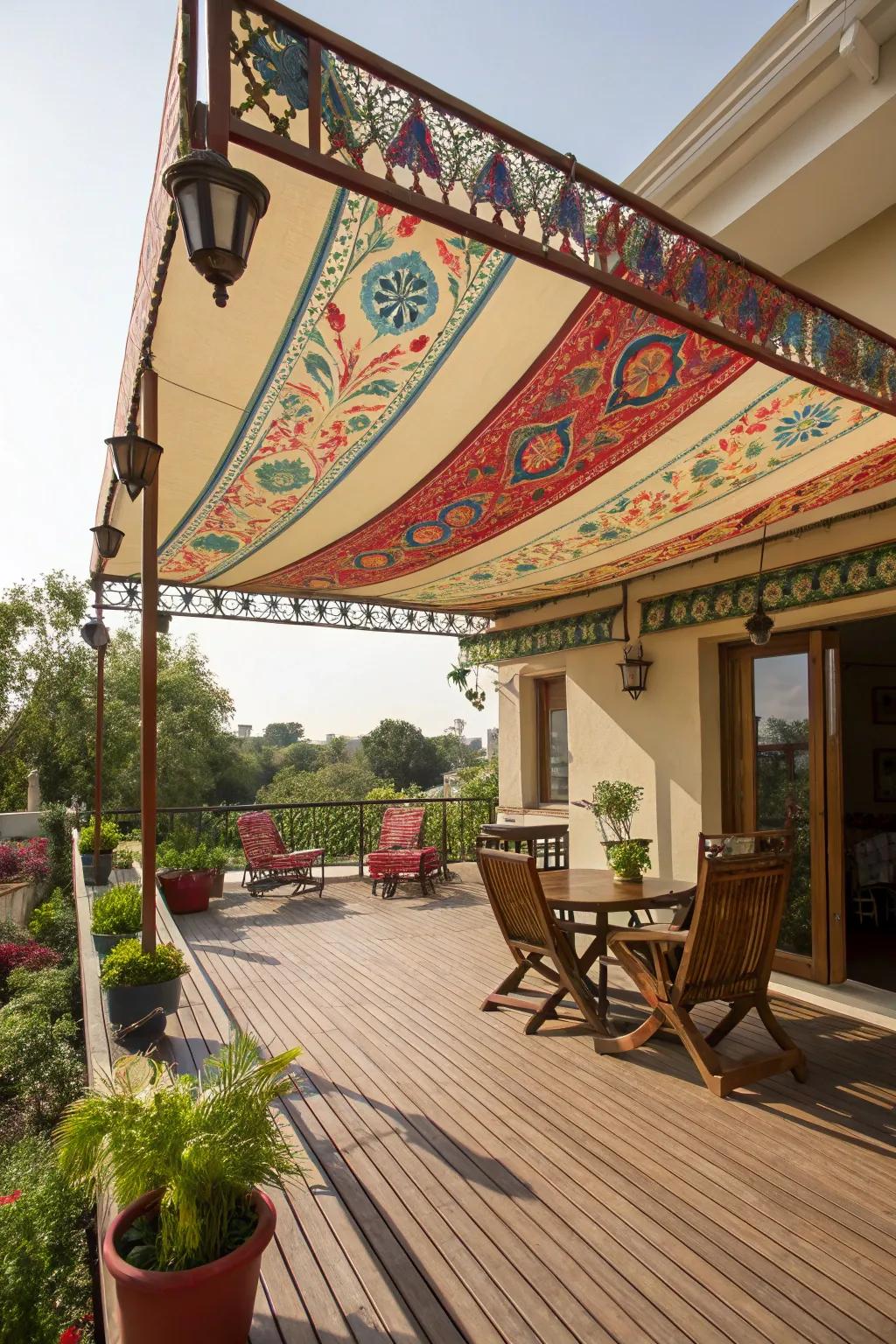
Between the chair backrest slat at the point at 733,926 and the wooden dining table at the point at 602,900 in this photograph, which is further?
the wooden dining table at the point at 602,900

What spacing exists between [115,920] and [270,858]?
3728 mm

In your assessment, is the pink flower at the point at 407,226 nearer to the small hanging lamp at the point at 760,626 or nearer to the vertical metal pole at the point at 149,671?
the vertical metal pole at the point at 149,671

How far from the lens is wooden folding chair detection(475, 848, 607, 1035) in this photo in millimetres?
3665

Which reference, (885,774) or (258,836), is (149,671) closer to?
(258,836)

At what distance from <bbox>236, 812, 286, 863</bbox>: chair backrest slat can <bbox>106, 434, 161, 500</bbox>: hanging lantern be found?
5.31 meters

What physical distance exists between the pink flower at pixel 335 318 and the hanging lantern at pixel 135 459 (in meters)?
0.88

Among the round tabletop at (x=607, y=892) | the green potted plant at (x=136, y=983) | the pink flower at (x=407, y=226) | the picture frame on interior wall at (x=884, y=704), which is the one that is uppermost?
the pink flower at (x=407, y=226)

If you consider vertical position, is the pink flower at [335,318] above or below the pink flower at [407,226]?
below

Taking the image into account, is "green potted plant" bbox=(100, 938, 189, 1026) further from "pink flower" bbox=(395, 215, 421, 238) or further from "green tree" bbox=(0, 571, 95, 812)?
"green tree" bbox=(0, 571, 95, 812)

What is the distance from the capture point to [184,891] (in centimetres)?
678

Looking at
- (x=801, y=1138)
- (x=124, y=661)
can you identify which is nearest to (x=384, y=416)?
(x=801, y=1138)

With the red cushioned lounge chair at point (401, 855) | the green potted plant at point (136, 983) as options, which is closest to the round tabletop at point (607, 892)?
the green potted plant at point (136, 983)

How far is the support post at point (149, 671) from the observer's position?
2.73 meters

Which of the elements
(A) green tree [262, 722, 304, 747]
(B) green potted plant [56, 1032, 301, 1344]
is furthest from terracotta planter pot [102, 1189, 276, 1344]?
(A) green tree [262, 722, 304, 747]
